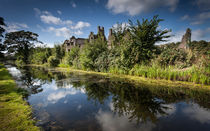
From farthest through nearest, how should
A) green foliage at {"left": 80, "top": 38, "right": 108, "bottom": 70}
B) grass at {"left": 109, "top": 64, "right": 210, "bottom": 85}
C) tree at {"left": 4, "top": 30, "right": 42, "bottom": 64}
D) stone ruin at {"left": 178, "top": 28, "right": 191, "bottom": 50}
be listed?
1. tree at {"left": 4, "top": 30, "right": 42, "bottom": 64}
2. green foliage at {"left": 80, "top": 38, "right": 108, "bottom": 70}
3. stone ruin at {"left": 178, "top": 28, "right": 191, "bottom": 50}
4. grass at {"left": 109, "top": 64, "right": 210, "bottom": 85}

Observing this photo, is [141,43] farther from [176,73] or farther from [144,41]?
[176,73]

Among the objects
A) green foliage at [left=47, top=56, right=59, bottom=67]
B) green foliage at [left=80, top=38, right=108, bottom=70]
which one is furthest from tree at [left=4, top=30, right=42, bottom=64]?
green foliage at [left=80, top=38, right=108, bottom=70]

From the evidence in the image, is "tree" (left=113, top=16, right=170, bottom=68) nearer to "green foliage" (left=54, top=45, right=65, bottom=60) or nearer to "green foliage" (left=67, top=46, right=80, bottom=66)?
"green foliage" (left=67, top=46, right=80, bottom=66)

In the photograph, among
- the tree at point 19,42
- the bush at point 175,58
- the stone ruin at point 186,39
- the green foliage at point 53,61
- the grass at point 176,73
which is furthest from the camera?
the tree at point 19,42

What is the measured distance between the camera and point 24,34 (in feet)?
151

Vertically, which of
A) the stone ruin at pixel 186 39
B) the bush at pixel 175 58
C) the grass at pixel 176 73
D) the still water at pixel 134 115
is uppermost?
the stone ruin at pixel 186 39

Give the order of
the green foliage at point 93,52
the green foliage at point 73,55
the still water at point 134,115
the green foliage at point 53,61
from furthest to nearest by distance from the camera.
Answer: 1. the green foliage at point 53,61
2. the green foliage at point 73,55
3. the green foliage at point 93,52
4. the still water at point 134,115

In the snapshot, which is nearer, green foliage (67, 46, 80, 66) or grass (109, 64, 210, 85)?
grass (109, 64, 210, 85)

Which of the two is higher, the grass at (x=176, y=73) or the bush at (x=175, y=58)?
the bush at (x=175, y=58)

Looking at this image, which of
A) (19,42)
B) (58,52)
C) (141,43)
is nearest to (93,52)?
(141,43)

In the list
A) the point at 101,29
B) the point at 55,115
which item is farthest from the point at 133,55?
the point at 101,29

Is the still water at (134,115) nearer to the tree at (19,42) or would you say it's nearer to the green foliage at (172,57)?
the green foliage at (172,57)

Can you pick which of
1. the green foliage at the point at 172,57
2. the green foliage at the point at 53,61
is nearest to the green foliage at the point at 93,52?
the green foliage at the point at 172,57

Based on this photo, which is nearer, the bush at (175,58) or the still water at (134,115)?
the still water at (134,115)
